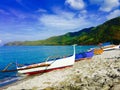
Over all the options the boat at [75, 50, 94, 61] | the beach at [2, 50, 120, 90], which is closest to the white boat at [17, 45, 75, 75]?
the beach at [2, 50, 120, 90]

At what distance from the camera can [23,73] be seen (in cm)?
3628

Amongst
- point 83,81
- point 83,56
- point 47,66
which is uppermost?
point 83,81

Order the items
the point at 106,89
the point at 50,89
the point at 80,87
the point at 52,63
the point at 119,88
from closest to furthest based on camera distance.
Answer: the point at 119,88
the point at 106,89
the point at 80,87
the point at 50,89
the point at 52,63

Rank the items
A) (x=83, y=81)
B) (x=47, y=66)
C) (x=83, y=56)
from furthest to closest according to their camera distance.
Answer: (x=83, y=56) → (x=47, y=66) → (x=83, y=81)

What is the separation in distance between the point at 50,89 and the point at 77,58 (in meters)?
27.7

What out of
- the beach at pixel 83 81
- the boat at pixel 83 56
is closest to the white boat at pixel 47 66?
the beach at pixel 83 81

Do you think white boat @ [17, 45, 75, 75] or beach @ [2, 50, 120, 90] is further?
white boat @ [17, 45, 75, 75]

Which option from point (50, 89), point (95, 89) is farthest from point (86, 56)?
point (95, 89)

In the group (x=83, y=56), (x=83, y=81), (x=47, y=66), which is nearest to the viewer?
(x=83, y=81)

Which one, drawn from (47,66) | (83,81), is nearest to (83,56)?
(47,66)

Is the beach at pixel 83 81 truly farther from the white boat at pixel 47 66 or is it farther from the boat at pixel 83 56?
the boat at pixel 83 56

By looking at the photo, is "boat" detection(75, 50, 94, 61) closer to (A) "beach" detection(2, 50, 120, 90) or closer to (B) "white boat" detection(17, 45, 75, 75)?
(B) "white boat" detection(17, 45, 75, 75)

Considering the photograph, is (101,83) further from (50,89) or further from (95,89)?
(50,89)

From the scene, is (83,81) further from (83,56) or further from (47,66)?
(83,56)
